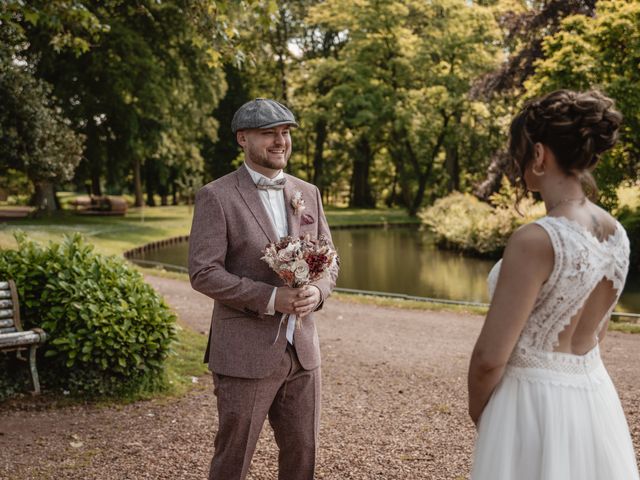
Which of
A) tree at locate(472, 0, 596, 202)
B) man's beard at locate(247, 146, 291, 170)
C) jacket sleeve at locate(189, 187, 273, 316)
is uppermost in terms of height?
tree at locate(472, 0, 596, 202)

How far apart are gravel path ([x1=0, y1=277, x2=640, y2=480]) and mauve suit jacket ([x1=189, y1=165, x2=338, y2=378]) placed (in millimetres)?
1625

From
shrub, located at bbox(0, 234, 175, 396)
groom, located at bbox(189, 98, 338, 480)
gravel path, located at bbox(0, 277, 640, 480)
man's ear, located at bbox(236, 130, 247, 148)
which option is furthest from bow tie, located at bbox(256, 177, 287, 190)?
shrub, located at bbox(0, 234, 175, 396)

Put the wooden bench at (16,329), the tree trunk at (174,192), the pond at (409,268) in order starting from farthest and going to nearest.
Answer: the tree trunk at (174,192), the pond at (409,268), the wooden bench at (16,329)

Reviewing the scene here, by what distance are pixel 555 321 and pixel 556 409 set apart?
1.00ft

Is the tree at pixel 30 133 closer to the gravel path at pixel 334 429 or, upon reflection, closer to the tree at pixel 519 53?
the tree at pixel 519 53

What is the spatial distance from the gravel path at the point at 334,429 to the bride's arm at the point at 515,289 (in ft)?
8.60

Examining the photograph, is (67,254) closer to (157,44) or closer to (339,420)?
(339,420)

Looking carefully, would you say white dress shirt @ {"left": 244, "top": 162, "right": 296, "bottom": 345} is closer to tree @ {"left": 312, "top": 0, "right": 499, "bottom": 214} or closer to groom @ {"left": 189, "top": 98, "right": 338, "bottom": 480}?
→ groom @ {"left": 189, "top": 98, "right": 338, "bottom": 480}

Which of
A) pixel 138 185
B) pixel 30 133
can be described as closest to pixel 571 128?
pixel 30 133

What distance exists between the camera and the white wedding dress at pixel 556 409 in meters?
2.19

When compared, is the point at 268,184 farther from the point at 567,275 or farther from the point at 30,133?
the point at 30,133

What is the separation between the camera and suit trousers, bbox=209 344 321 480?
319 centimetres

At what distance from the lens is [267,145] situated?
3.26 metres

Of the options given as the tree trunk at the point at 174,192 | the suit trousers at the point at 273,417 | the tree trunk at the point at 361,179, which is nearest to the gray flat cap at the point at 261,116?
the suit trousers at the point at 273,417
